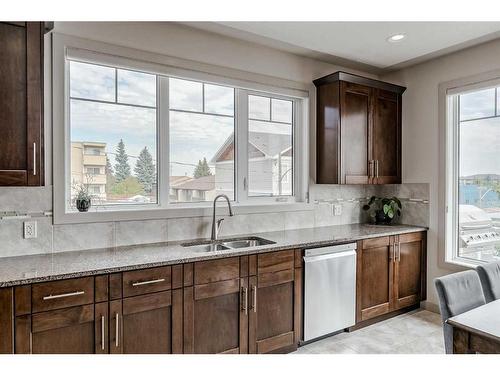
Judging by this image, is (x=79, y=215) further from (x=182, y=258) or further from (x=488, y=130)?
(x=488, y=130)

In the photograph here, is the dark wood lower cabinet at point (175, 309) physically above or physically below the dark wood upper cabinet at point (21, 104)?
below

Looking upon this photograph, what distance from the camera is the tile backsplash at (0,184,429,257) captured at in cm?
222

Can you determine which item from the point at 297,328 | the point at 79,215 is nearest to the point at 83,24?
the point at 79,215

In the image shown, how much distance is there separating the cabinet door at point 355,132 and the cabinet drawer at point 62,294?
92.4 inches

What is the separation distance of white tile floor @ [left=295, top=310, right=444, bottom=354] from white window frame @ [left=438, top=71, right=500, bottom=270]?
658mm

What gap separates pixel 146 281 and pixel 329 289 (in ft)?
4.89

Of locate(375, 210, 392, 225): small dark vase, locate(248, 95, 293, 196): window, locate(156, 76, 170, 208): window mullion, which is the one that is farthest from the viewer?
locate(375, 210, 392, 225): small dark vase

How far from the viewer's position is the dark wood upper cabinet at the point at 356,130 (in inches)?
131

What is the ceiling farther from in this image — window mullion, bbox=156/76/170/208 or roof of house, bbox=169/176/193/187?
roof of house, bbox=169/176/193/187

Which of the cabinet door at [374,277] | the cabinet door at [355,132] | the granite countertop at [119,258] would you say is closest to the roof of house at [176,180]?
the granite countertop at [119,258]

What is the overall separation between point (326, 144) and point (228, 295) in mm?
1801

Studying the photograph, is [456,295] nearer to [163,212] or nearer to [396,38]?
[163,212]

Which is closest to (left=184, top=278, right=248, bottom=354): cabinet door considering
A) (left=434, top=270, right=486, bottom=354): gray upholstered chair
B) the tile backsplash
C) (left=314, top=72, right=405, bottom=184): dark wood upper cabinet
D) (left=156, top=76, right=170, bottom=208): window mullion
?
the tile backsplash

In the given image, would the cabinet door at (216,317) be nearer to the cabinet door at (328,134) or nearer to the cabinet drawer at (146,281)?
the cabinet drawer at (146,281)
